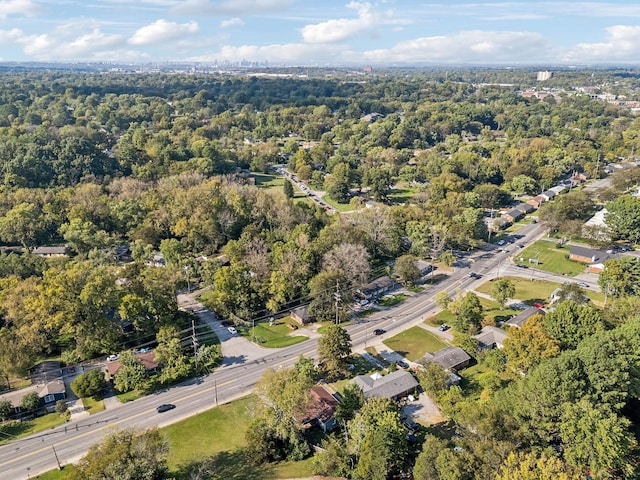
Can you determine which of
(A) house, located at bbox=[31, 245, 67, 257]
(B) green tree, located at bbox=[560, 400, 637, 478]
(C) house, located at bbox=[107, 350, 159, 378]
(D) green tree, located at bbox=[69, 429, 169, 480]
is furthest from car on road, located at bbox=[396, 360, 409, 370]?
(A) house, located at bbox=[31, 245, 67, 257]

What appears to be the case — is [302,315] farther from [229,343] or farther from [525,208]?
[525,208]

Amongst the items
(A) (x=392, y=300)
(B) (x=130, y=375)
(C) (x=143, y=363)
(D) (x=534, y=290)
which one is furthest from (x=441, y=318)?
(B) (x=130, y=375)

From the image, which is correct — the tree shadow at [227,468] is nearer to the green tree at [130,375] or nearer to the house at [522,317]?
the green tree at [130,375]

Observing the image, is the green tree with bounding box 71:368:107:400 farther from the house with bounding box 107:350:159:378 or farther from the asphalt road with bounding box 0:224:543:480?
the asphalt road with bounding box 0:224:543:480

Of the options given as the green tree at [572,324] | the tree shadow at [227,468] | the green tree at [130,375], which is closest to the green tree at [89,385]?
the green tree at [130,375]

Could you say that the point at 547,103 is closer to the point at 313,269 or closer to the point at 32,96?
the point at 313,269
